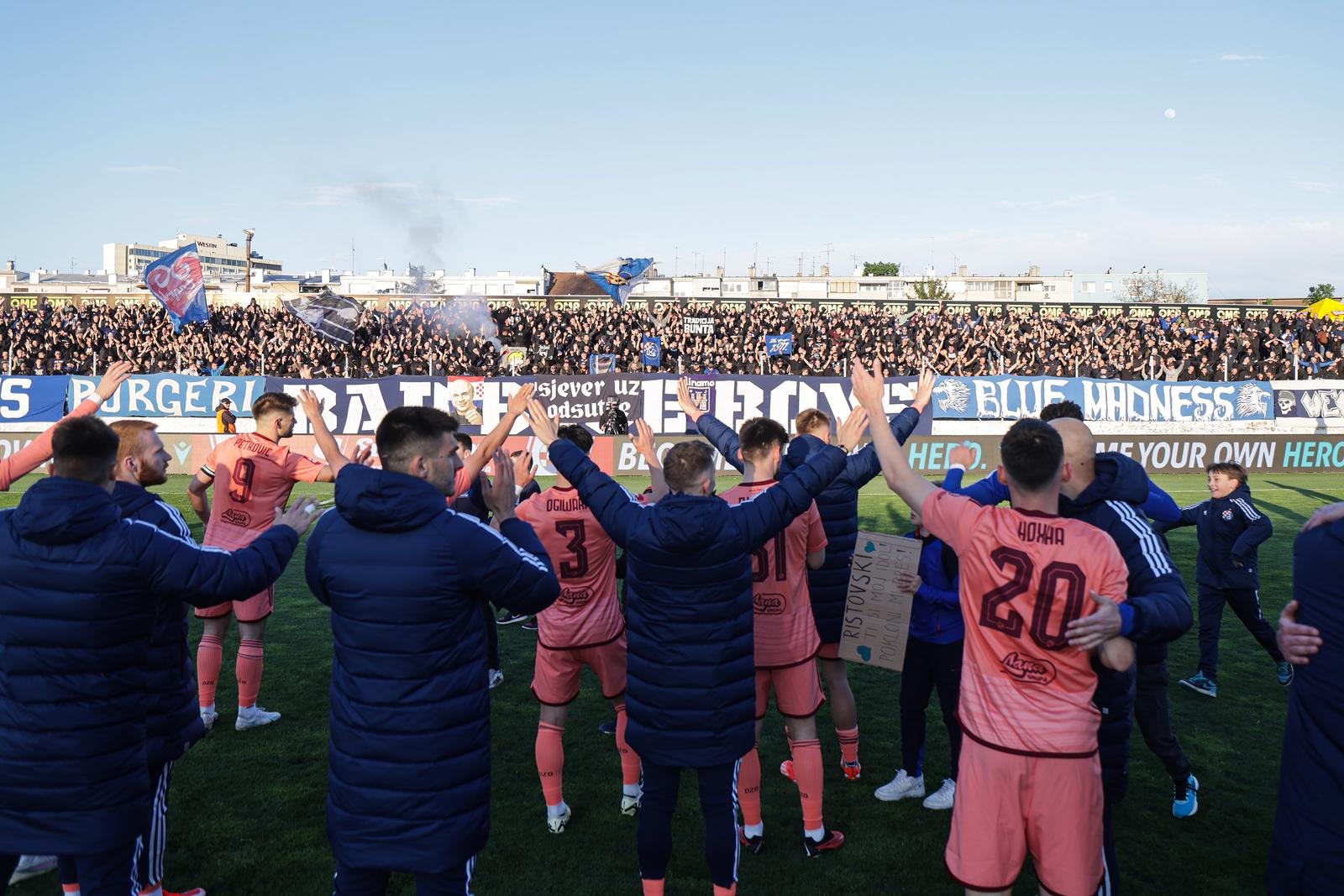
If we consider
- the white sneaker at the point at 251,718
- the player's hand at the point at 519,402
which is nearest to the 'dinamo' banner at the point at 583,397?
the white sneaker at the point at 251,718

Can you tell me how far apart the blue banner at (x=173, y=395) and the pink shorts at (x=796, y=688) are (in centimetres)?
2347

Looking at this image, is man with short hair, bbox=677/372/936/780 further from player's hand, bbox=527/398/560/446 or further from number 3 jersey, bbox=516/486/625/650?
player's hand, bbox=527/398/560/446

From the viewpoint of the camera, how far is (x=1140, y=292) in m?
102

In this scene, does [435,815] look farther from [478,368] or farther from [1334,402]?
[1334,402]

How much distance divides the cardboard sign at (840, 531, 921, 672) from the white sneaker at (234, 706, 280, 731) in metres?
4.78

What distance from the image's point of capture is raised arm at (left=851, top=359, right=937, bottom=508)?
143 inches

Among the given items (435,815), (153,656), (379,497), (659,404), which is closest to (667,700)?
(435,815)

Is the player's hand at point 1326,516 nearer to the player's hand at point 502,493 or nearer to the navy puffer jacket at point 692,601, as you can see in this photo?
the navy puffer jacket at point 692,601

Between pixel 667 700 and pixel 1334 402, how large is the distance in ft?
94.0

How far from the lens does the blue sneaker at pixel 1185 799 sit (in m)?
5.61

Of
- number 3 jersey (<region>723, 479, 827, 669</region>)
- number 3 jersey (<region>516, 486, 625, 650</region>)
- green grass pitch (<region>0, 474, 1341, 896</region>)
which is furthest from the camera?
number 3 jersey (<region>516, 486, 625, 650</region>)

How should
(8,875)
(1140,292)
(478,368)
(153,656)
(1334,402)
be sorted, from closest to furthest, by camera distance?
(8,875) < (153,656) < (1334,402) < (478,368) < (1140,292)

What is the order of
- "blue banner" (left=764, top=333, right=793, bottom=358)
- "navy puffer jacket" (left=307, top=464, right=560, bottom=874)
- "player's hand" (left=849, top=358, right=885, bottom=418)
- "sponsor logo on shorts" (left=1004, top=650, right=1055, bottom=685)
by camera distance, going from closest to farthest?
1. "navy puffer jacket" (left=307, top=464, right=560, bottom=874)
2. "sponsor logo on shorts" (left=1004, top=650, right=1055, bottom=685)
3. "player's hand" (left=849, top=358, right=885, bottom=418)
4. "blue banner" (left=764, top=333, right=793, bottom=358)

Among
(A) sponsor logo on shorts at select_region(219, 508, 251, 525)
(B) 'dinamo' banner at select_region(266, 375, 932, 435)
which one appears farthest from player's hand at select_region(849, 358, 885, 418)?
(B) 'dinamo' banner at select_region(266, 375, 932, 435)
